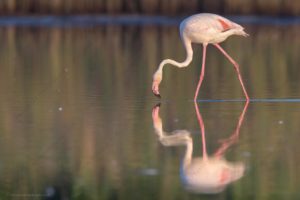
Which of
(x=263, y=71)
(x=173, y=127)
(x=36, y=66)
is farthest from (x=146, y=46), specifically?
(x=173, y=127)

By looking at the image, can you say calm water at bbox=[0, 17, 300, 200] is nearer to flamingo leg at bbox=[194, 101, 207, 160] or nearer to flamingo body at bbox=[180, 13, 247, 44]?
flamingo leg at bbox=[194, 101, 207, 160]

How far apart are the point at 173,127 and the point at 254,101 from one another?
87.6 inches


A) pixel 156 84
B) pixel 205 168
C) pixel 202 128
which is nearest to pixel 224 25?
pixel 156 84

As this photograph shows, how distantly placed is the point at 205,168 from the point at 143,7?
65.7 feet

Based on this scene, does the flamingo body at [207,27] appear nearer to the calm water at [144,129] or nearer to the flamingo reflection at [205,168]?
the calm water at [144,129]

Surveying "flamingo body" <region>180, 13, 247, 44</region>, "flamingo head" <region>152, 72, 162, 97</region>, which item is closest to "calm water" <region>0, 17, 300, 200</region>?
"flamingo head" <region>152, 72, 162, 97</region>

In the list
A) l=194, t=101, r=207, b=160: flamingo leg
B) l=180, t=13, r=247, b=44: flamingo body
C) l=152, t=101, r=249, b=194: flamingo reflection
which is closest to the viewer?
l=152, t=101, r=249, b=194: flamingo reflection

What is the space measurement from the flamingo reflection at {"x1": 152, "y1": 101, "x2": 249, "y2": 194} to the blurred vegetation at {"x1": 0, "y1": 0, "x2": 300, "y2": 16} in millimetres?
17681

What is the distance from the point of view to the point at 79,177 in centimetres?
762

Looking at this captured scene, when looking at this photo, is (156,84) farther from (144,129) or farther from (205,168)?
(205,168)

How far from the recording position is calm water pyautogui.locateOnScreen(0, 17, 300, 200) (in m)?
7.31

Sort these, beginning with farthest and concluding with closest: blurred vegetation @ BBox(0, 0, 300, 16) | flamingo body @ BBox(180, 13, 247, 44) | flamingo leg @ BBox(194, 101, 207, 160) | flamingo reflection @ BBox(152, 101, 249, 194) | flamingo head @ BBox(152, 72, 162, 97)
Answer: blurred vegetation @ BBox(0, 0, 300, 16) < flamingo body @ BBox(180, 13, 247, 44) < flamingo head @ BBox(152, 72, 162, 97) < flamingo leg @ BBox(194, 101, 207, 160) < flamingo reflection @ BBox(152, 101, 249, 194)

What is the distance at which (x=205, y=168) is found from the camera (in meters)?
7.74

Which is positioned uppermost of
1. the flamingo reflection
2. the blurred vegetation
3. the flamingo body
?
the flamingo body
